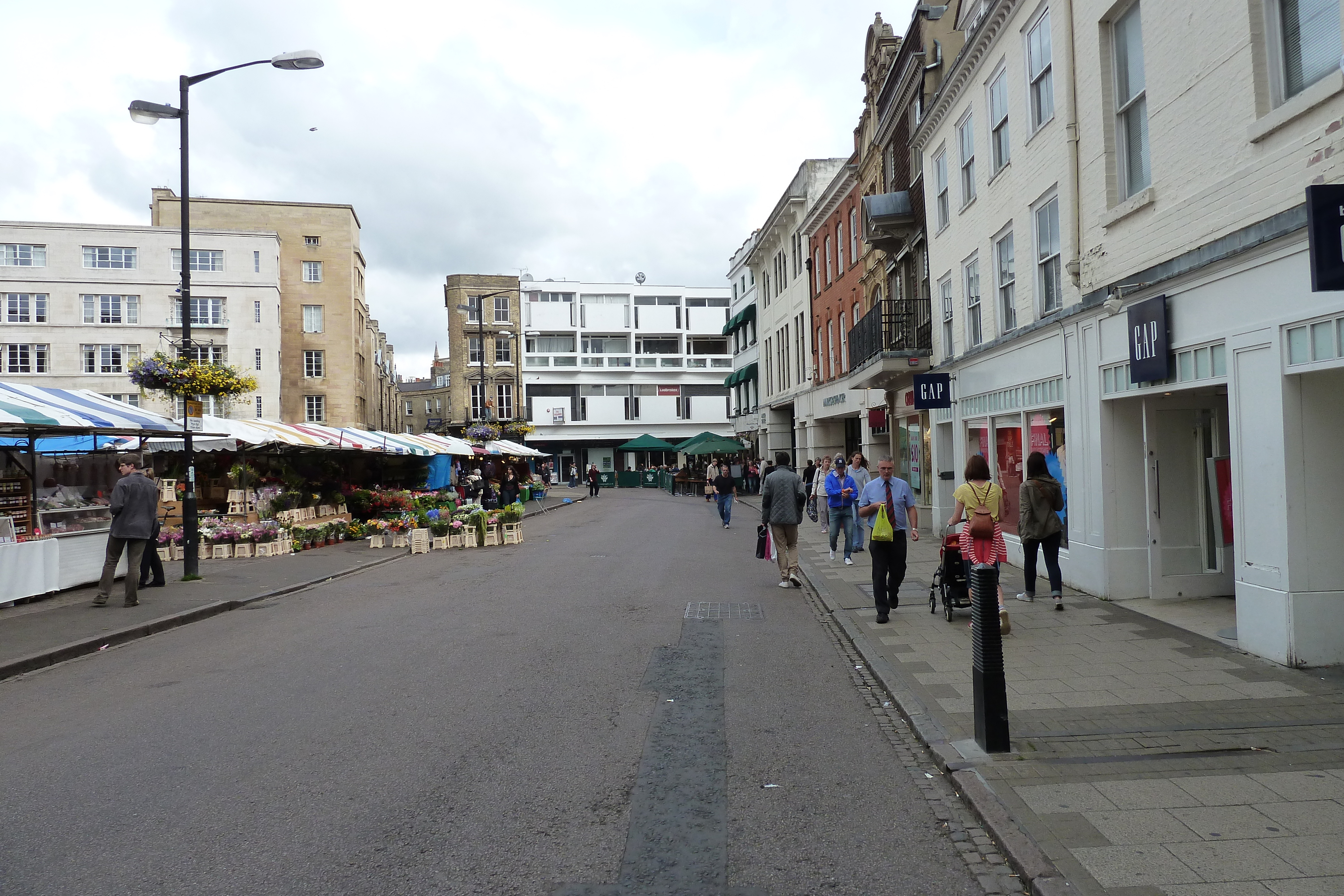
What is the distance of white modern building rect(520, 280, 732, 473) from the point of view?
6731cm

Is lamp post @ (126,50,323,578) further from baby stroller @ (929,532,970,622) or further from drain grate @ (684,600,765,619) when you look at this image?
baby stroller @ (929,532,970,622)

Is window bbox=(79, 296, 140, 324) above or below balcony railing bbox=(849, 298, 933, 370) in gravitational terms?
above

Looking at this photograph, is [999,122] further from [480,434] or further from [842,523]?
[480,434]

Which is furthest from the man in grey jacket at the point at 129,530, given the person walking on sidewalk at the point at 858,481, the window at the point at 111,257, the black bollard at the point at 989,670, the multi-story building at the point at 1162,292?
the window at the point at 111,257

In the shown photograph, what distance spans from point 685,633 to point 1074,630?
357 centimetres

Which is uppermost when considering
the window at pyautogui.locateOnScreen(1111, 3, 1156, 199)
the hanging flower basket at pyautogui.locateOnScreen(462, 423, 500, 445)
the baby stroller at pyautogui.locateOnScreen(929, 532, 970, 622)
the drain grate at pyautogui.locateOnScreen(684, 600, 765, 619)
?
the window at pyautogui.locateOnScreen(1111, 3, 1156, 199)

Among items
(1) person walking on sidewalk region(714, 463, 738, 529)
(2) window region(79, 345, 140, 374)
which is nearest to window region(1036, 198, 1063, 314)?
(1) person walking on sidewalk region(714, 463, 738, 529)

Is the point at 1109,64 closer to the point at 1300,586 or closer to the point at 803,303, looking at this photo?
the point at 1300,586

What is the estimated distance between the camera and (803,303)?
1379 inches

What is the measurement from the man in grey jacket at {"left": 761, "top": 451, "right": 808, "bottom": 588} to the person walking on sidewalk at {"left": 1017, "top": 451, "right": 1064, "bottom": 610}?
3.00 metres

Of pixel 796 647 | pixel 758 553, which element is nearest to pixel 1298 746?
pixel 796 647

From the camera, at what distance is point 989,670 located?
16.8ft

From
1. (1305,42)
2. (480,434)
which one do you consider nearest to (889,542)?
(1305,42)

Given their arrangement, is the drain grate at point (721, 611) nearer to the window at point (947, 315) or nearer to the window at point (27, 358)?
the window at point (947, 315)
